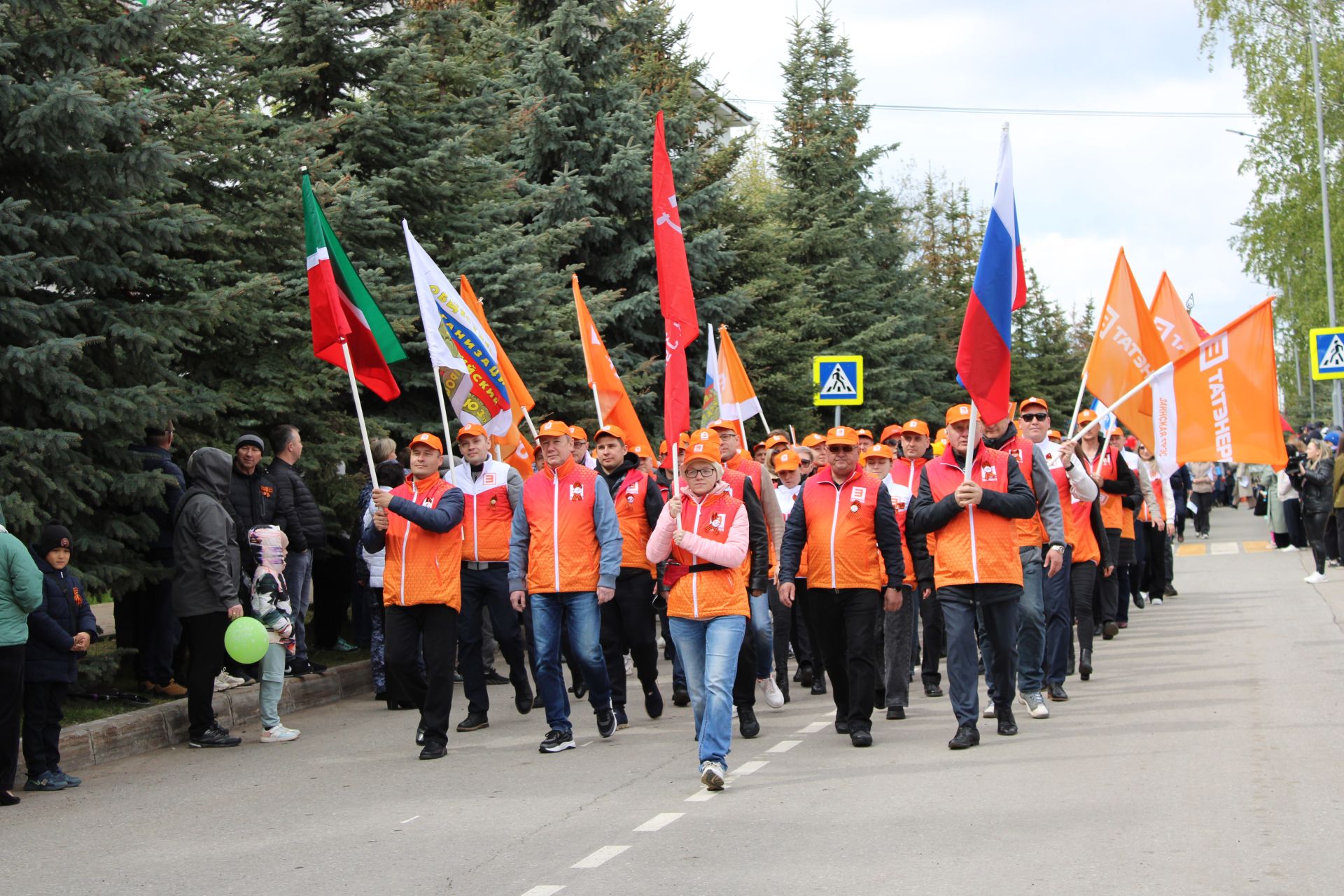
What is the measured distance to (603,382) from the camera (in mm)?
14352

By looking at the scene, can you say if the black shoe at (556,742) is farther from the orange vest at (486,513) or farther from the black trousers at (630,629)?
the orange vest at (486,513)

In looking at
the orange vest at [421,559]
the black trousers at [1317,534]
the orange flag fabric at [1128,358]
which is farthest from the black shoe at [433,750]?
the black trousers at [1317,534]

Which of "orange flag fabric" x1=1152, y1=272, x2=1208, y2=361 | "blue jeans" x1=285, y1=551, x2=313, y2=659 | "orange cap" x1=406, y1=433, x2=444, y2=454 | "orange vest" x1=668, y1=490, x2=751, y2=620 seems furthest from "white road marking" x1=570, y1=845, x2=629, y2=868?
"orange flag fabric" x1=1152, y1=272, x2=1208, y2=361

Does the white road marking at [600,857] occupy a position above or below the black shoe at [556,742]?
below

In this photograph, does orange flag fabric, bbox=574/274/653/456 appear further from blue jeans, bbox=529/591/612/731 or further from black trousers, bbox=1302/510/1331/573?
black trousers, bbox=1302/510/1331/573

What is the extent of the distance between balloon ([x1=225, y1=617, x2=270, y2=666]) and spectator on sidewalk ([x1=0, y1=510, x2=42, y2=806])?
5.83ft

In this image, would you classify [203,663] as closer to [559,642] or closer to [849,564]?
[559,642]

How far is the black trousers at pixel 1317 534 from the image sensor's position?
21359 mm

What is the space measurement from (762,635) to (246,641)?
12.5 feet

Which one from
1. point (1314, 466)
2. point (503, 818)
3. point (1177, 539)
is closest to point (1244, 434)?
point (503, 818)

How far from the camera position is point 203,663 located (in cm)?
1042

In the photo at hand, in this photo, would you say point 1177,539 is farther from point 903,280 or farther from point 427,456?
point 427,456

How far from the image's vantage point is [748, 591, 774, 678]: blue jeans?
11.1 m

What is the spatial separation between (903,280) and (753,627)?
27.0m
